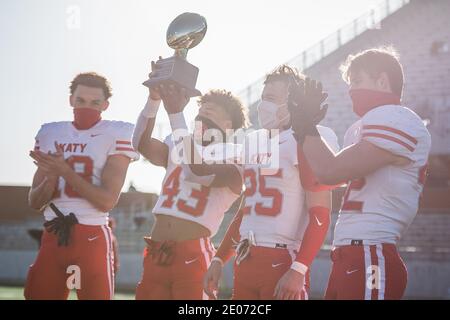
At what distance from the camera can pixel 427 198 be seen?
1719 cm

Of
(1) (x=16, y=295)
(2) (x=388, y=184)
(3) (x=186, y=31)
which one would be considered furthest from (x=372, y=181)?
(1) (x=16, y=295)

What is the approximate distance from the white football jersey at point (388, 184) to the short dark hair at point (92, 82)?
1.93 meters

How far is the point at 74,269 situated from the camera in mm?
4250

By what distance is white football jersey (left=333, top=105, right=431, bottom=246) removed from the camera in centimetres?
316

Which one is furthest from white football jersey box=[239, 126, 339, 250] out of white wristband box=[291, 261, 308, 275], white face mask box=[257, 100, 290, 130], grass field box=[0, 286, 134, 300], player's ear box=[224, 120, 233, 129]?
grass field box=[0, 286, 134, 300]

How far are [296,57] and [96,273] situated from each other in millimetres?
19491

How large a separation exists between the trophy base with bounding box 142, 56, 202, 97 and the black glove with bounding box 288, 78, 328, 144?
0.74 metres

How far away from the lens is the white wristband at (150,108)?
4172 millimetres

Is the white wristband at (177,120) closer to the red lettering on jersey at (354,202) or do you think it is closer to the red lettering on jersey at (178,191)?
the red lettering on jersey at (178,191)

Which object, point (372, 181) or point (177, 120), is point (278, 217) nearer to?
point (372, 181)

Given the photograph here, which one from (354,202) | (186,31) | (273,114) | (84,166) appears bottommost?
(354,202)

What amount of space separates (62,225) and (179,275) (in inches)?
31.4

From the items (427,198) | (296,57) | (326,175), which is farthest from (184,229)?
(296,57)
